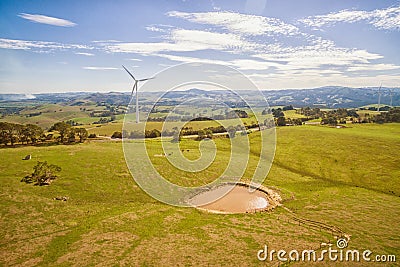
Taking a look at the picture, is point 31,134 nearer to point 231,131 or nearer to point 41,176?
point 41,176

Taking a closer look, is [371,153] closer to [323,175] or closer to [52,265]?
[323,175]

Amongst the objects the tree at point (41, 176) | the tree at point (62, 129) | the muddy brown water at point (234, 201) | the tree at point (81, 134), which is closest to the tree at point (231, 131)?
the tree at point (81, 134)

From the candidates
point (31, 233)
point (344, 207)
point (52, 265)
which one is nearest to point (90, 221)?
point (31, 233)

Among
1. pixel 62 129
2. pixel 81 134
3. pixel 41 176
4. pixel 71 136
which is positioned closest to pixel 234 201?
pixel 41 176

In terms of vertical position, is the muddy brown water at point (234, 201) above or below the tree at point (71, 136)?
below

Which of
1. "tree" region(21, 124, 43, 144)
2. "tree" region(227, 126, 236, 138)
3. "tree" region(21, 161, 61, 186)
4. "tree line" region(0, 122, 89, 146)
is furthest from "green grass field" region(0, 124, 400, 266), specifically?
"tree" region(227, 126, 236, 138)

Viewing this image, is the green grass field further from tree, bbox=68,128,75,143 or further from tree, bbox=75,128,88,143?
tree, bbox=75,128,88,143

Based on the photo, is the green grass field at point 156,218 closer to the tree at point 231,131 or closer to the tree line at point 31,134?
the tree line at point 31,134
